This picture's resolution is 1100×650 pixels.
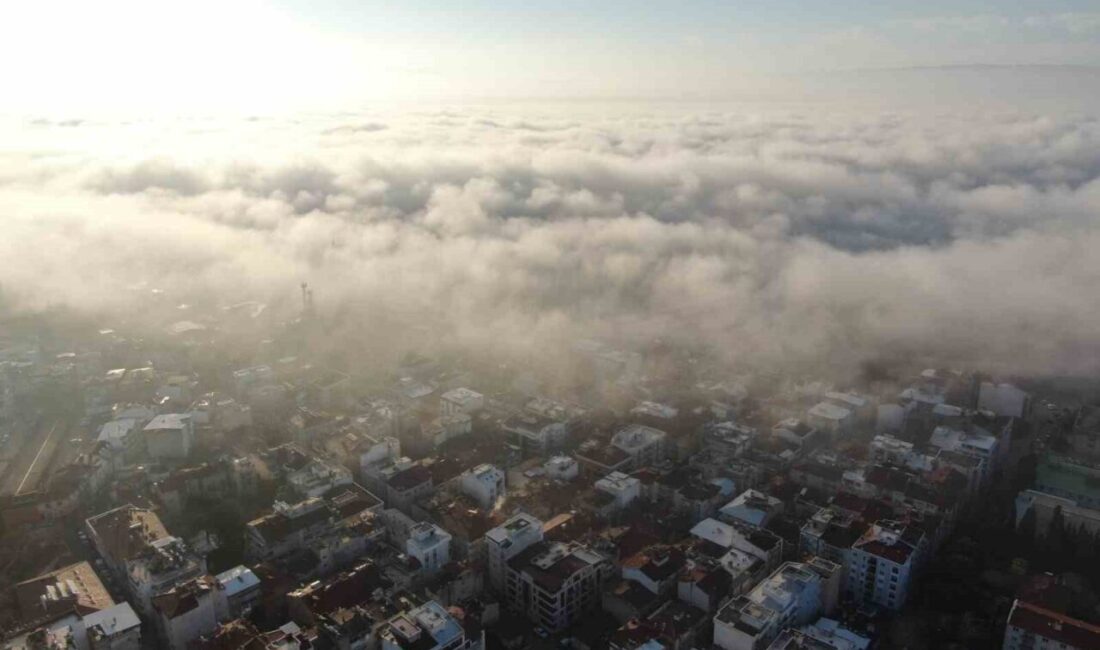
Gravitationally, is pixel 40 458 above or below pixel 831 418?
below

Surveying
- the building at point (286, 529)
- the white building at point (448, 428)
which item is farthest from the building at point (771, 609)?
the white building at point (448, 428)

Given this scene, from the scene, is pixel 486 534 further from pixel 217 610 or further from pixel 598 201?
pixel 598 201

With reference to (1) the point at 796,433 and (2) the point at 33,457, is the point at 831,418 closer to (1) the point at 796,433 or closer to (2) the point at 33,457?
(1) the point at 796,433

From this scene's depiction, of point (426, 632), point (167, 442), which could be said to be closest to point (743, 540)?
point (426, 632)

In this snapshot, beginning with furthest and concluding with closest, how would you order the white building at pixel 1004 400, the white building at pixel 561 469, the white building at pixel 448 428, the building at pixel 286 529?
the white building at pixel 1004 400
the white building at pixel 448 428
the white building at pixel 561 469
the building at pixel 286 529

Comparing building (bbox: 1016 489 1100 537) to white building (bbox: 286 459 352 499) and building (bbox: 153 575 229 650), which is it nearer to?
white building (bbox: 286 459 352 499)

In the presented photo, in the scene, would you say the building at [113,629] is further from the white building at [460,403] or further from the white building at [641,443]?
the white building at [641,443]
